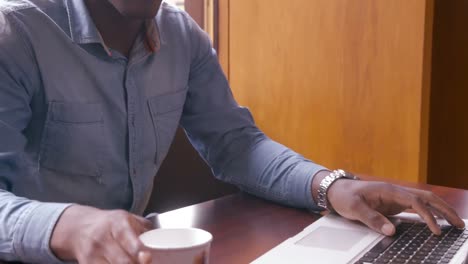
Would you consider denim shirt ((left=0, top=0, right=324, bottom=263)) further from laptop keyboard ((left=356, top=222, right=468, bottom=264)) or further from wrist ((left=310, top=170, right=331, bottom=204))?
laptop keyboard ((left=356, top=222, right=468, bottom=264))

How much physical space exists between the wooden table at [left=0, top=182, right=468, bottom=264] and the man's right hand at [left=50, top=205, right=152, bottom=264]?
20 cm

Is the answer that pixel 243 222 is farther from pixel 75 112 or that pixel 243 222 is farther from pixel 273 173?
pixel 75 112

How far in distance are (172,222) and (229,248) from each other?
6.0 inches

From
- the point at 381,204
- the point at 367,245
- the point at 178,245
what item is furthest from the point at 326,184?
the point at 178,245

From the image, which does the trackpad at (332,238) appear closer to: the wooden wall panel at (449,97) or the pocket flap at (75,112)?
the pocket flap at (75,112)

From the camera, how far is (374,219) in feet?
3.07

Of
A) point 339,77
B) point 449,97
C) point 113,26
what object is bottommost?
point 449,97

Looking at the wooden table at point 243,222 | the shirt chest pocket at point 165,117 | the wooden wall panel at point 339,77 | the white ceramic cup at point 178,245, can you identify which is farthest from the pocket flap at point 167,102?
the wooden wall panel at point 339,77

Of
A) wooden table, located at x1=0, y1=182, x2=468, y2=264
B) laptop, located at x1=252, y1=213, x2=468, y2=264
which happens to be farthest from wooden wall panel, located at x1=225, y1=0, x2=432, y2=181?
laptop, located at x1=252, y1=213, x2=468, y2=264

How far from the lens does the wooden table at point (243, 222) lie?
0.86 meters

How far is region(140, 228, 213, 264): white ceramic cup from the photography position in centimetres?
60

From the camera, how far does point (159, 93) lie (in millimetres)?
1237

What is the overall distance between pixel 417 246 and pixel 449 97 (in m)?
1.83

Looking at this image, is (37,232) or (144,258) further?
(37,232)
